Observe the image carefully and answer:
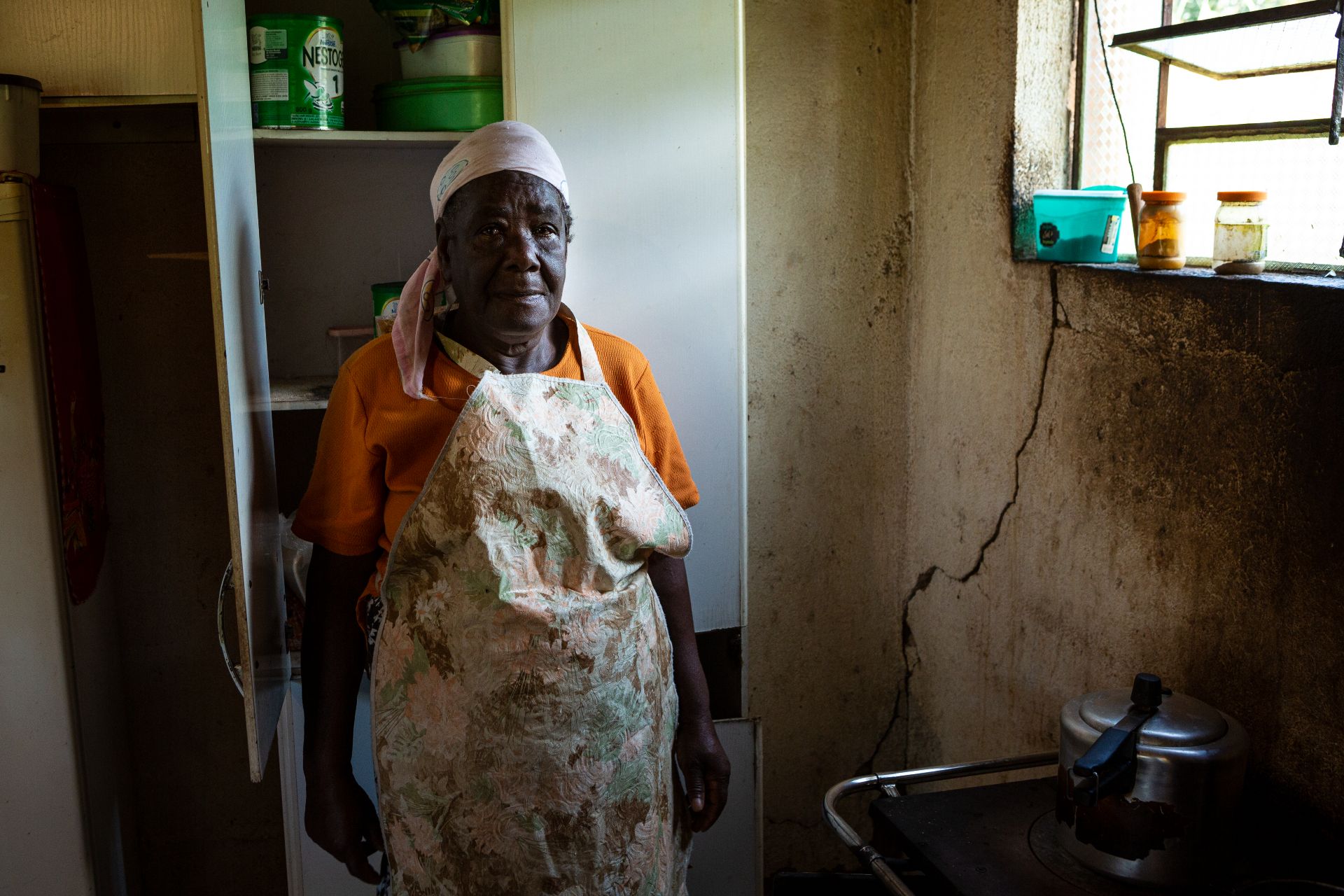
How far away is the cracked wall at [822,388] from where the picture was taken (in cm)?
221

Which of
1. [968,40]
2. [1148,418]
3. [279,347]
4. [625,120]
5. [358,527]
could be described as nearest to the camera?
[358,527]

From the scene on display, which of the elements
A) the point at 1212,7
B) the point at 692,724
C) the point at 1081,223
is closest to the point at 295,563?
the point at 692,724

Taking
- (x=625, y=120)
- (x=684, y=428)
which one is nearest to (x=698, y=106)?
(x=625, y=120)

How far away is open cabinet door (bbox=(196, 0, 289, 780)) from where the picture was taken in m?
1.50

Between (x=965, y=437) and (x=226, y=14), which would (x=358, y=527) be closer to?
(x=226, y=14)

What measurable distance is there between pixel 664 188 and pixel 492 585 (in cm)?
79

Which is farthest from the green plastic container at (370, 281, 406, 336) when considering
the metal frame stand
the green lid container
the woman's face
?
the metal frame stand

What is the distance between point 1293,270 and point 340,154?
174cm

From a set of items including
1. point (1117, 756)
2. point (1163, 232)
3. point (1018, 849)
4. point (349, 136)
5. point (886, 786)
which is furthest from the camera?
point (349, 136)

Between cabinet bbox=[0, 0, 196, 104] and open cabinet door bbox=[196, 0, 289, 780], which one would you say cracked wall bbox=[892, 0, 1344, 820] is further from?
cabinet bbox=[0, 0, 196, 104]

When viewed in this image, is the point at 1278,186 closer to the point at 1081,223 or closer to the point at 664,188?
the point at 1081,223

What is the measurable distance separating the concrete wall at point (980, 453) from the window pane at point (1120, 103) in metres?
0.08

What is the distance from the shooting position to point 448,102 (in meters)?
1.83

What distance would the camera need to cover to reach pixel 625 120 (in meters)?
1.79
